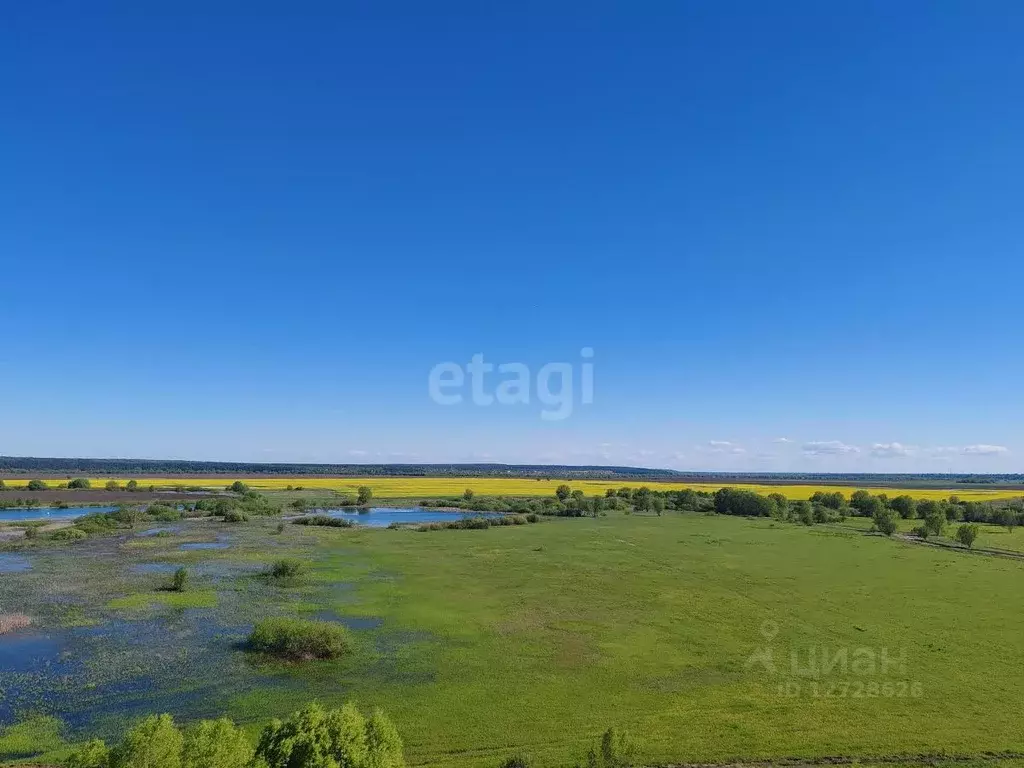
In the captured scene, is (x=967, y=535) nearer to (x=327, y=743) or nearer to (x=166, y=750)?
(x=327, y=743)

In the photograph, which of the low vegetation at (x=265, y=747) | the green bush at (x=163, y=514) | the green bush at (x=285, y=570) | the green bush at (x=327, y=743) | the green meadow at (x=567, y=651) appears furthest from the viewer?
the green bush at (x=163, y=514)

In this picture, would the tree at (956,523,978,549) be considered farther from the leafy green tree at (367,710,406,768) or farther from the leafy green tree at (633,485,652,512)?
the leafy green tree at (367,710,406,768)

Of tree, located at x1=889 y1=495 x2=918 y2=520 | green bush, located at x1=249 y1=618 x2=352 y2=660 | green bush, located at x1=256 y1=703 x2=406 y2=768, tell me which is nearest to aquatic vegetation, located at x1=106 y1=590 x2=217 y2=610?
green bush, located at x1=249 y1=618 x2=352 y2=660

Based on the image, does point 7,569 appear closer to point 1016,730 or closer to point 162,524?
point 162,524

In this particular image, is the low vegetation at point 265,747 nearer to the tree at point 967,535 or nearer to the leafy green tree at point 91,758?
the leafy green tree at point 91,758

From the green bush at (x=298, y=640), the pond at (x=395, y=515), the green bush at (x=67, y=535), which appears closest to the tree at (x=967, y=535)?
the pond at (x=395, y=515)

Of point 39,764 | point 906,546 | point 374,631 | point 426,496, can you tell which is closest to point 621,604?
point 374,631

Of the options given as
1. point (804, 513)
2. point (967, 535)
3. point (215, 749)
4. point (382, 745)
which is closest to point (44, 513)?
point (215, 749)
